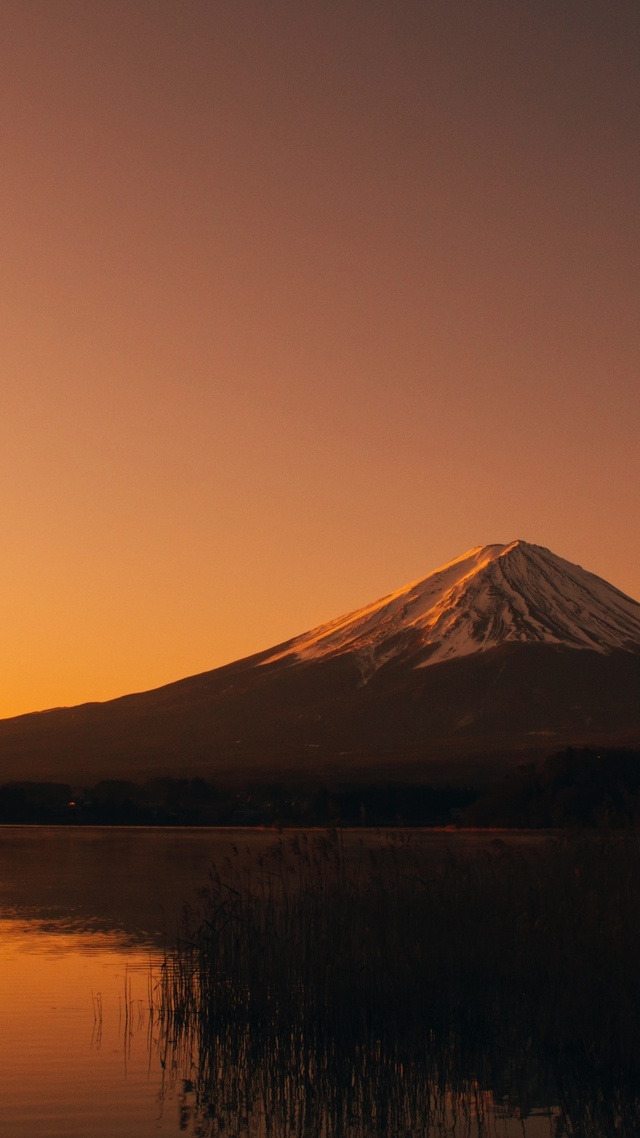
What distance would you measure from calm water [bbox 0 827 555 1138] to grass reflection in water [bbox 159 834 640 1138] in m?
0.09

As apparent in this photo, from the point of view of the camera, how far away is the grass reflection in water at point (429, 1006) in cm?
1391

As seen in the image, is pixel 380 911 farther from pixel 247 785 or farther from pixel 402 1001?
pixel 247 785

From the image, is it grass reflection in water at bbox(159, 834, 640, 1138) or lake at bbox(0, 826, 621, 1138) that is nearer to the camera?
lake at bbox(0, 826, 621, 1138)

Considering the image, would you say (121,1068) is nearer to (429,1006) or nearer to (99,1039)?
(99,1039)

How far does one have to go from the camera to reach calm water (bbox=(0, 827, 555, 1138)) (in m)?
13.6

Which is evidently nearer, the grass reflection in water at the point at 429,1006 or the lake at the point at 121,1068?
the lake at the point at 121,1068

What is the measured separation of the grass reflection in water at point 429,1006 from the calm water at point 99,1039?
0.09 metres

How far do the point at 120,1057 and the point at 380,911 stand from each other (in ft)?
11.5

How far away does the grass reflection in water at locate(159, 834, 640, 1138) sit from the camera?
13906 millimetres

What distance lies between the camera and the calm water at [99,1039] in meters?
13.6

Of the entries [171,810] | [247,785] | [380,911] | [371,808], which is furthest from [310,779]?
[380,911]

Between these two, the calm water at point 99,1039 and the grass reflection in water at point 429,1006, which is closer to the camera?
the calm water at point 99,1039

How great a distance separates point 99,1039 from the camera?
17672 millimetres

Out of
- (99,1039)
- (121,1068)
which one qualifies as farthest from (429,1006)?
(99,1039)
